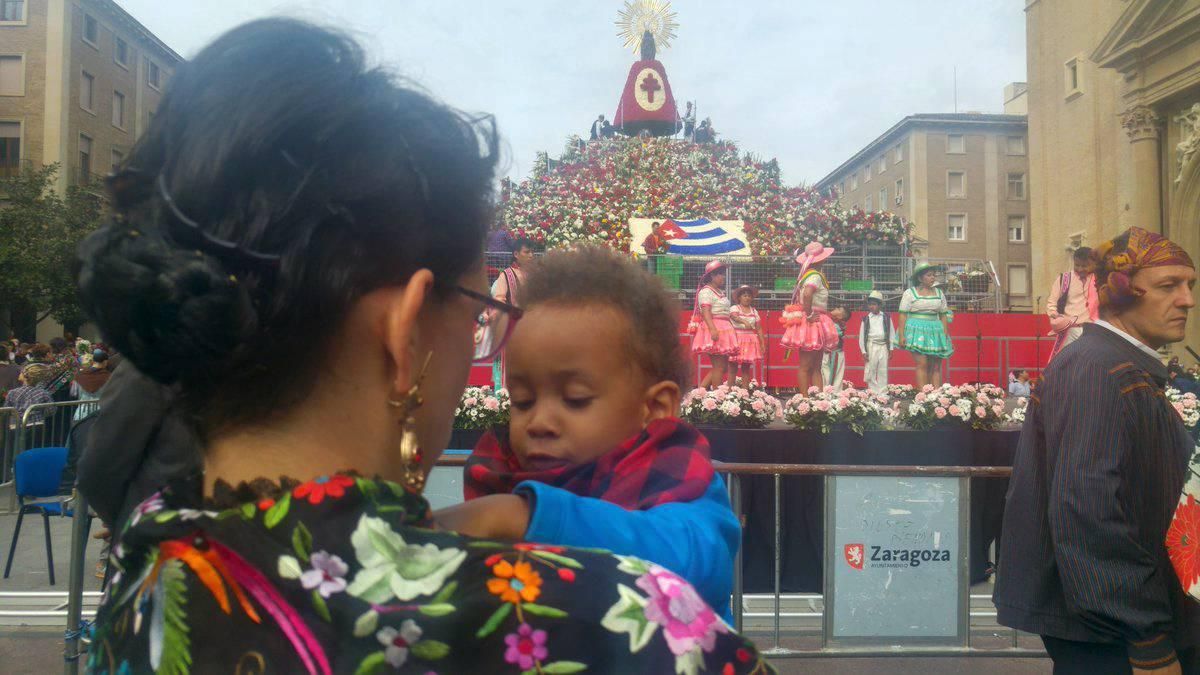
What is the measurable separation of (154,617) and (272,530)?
158 millimetres

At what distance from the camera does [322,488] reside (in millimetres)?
908

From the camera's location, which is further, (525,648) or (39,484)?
(39,484)

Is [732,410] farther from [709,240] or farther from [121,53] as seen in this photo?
[121,53]

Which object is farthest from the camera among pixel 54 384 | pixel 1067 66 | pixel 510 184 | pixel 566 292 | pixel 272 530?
pixel 1067 66

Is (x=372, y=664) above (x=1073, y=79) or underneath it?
underneath

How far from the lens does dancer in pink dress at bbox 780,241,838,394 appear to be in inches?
507

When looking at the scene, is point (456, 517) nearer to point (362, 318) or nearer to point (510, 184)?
point (362, 318)

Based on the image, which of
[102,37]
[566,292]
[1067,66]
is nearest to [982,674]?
[566,292]

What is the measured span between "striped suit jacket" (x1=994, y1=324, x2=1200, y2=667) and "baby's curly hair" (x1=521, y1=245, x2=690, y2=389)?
146 centimetres

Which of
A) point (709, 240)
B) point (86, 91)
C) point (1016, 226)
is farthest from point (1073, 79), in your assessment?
point (86, 91)

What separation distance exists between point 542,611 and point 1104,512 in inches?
91.0

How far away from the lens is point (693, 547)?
1237mm

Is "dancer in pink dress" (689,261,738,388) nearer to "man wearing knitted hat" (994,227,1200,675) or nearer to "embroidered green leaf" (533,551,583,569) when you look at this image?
"man wearing knitted hat" (994,227,1200,675)

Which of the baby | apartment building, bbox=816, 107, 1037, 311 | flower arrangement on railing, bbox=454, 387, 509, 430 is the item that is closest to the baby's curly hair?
the baby
